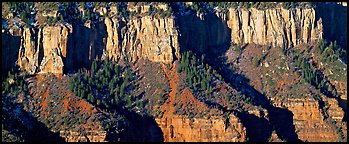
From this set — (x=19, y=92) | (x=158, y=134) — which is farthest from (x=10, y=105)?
(x=158, y=134)

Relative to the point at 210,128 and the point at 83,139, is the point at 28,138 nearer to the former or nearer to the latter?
the point at 83,139

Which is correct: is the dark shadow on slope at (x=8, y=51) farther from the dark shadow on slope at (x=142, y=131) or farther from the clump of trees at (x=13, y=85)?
the dark shadow on slope at (x=142, y=131)

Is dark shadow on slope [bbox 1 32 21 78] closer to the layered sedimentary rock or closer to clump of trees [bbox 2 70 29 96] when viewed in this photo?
clump of trees [bbox 2 70 29 96]

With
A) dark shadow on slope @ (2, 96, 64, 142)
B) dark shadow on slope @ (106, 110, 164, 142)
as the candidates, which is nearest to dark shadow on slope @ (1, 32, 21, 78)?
dark shadow on slope @ (2, 96, 64, 142)

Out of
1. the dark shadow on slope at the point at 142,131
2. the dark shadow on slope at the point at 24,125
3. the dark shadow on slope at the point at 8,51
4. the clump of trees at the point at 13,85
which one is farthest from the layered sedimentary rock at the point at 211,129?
the dark shadow on slope at the point at 8,51

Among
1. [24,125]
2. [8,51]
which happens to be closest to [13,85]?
[8,51]

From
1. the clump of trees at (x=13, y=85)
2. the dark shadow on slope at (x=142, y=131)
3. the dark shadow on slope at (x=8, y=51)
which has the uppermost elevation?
the dark shadow on slope at (x=8, y=51)
